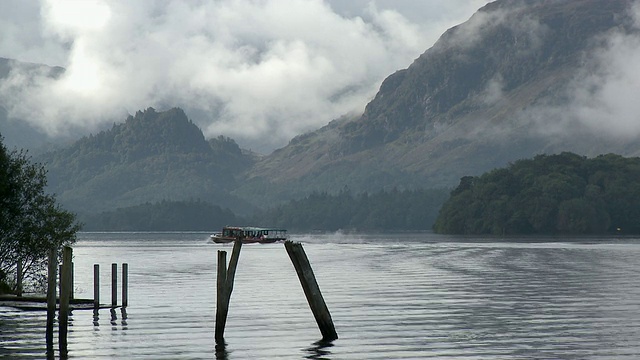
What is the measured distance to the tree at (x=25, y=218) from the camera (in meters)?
63.5

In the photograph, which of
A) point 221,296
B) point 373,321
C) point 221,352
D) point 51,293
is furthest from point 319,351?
point 373,321

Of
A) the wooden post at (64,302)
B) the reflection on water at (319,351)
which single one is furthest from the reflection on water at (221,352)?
the wooden post at (64,302)

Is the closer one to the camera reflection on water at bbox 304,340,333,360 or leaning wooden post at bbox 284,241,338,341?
reflection on water at bbox 304,340,333,360

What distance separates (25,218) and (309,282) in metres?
31.0

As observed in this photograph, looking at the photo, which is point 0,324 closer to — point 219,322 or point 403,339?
point 219,322

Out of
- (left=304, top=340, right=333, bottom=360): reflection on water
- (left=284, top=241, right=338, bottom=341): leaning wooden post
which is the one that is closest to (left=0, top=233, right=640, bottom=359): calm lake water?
(left=304, top=340, right=333, bottom=360): reflection on water

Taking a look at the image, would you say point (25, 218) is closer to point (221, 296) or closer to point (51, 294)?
point (51, 294)

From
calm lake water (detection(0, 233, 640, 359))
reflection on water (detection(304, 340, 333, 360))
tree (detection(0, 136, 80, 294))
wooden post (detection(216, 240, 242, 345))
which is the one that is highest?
tree (detection(0, 136, 80, 294))

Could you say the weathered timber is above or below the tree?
below

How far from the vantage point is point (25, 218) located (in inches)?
2596

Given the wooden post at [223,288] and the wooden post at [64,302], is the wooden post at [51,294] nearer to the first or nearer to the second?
the wooden post at [64,302]

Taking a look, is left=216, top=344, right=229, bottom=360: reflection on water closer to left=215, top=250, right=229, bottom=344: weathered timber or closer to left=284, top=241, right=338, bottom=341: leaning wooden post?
left=215, top=250, right=229, bottom=344: weathered timber

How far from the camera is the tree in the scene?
208ft

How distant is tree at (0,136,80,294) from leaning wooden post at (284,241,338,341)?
26088 millimetres
